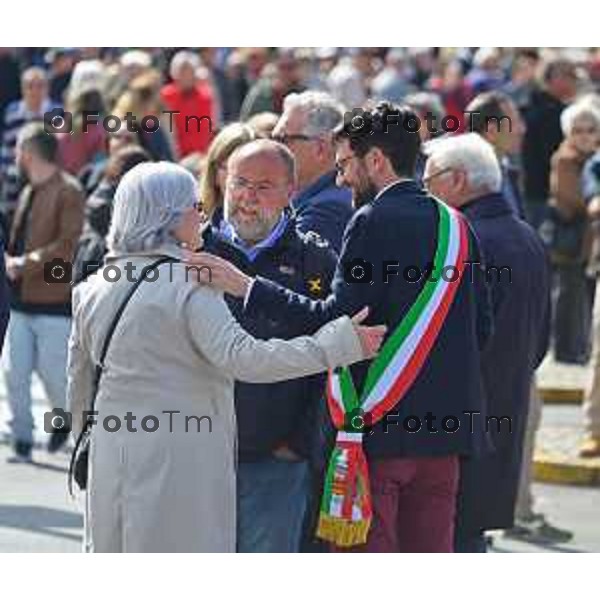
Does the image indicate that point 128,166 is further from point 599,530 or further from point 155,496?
point 155,496

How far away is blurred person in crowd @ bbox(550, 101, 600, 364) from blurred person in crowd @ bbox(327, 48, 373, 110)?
320cm

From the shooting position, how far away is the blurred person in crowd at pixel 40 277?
13.4 m

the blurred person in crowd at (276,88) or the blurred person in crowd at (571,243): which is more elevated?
the blurred person in crowd at (276,88)

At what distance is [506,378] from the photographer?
929 centimetres

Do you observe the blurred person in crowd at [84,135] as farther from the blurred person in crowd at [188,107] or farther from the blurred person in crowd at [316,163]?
the blurred person in crowd at [316,163]

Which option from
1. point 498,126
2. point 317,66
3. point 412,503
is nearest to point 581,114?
point 498,126

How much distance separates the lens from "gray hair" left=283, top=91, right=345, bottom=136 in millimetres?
9281

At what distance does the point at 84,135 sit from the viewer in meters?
17.1

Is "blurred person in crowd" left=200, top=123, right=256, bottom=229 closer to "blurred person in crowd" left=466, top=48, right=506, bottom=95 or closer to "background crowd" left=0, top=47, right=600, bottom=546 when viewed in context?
"background crowd" left=0, top=47, right=600, bottom=546

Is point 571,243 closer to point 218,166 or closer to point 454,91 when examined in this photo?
point 454,91

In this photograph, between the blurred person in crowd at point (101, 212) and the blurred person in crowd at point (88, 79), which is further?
the blurred person in crowd at point (88, 79)

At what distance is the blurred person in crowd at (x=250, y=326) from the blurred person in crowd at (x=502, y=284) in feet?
3.49

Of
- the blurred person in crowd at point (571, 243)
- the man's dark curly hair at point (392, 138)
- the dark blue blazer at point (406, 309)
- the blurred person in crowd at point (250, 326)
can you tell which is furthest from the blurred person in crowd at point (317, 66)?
the dark blue blazer at point (406, 309)
